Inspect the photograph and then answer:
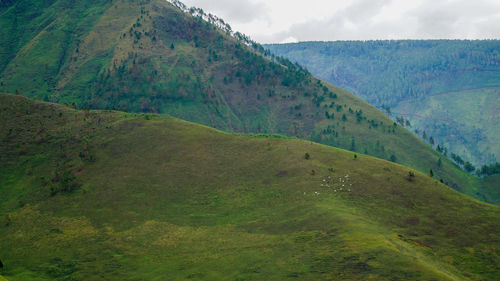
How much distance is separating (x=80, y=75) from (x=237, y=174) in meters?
152

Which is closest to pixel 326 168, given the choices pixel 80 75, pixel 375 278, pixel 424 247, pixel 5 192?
pixel 424 247

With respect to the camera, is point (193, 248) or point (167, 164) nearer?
point (193, 248)

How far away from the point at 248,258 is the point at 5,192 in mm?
Result: 50423

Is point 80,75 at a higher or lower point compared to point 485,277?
higher

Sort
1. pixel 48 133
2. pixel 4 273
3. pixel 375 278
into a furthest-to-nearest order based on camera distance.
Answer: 1. pixel 48 133
2. pixel 4 273
3. pixel 375 278

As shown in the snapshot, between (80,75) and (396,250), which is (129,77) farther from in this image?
(396,250)

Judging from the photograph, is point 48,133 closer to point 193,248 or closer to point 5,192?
point 5,192

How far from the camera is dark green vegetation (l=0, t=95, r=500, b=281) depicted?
37938 millimetres

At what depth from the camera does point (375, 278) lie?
29797 millimetres

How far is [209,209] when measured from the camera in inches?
2250

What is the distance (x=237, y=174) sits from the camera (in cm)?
6694

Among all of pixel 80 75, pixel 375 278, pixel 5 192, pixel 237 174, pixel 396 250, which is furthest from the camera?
pixel 80 75

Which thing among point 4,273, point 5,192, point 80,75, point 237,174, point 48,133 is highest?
point 80,75

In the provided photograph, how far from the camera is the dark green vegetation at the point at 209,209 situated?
1494 inches
